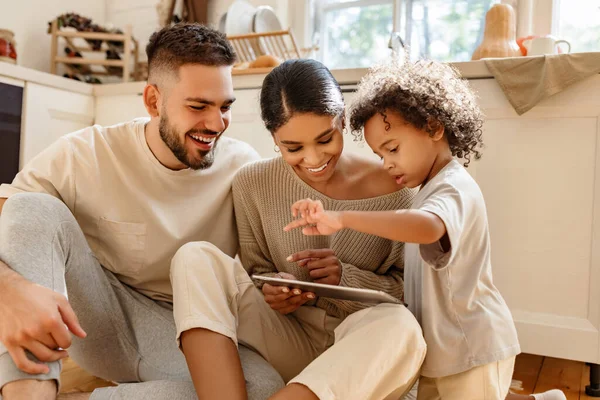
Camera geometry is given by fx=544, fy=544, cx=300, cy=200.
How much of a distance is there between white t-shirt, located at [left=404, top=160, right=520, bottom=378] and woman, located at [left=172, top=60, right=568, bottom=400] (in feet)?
0.22

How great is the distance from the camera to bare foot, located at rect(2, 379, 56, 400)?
769mm

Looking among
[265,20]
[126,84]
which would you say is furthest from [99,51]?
[265,20]

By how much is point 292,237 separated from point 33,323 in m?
0.59

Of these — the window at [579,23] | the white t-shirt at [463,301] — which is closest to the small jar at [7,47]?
the white t-shirt at [463,301]

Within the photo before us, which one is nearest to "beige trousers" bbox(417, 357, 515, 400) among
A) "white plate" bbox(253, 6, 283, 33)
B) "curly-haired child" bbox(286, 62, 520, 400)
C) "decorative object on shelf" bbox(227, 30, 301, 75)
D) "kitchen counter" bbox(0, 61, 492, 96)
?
"curly-haired child" bbox(286, 62, 520, 400)

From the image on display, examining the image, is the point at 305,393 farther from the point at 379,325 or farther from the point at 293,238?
the point at 293,238

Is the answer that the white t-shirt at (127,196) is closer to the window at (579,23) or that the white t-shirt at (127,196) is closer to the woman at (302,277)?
the woman at (302,277)

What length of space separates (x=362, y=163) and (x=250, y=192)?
0.27m

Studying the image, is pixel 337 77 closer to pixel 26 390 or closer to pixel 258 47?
pixel 258 47

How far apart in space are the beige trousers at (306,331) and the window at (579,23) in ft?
5.00

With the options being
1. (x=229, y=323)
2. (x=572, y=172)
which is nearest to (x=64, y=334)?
(x=229, y=323)

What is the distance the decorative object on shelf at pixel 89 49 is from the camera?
2.38 m

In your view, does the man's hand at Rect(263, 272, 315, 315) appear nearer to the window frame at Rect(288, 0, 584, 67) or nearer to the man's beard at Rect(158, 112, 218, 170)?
the man's beard at Rect(158, 112, 218, 170)

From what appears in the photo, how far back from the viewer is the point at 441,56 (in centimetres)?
224
